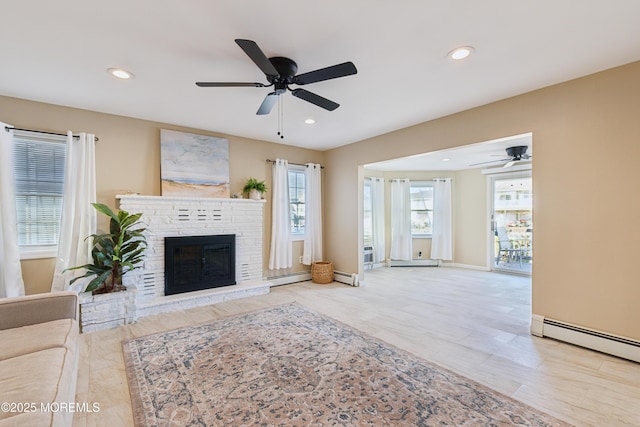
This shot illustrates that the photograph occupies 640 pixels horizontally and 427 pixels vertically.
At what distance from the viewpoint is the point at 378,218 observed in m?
7.05

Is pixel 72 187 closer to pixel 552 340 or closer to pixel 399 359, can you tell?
pixel 399 359

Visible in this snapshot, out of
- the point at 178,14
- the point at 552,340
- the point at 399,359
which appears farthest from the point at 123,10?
the point at 552,340

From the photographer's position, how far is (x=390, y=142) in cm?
460

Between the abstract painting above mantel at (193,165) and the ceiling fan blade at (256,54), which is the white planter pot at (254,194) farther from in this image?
the ceiling fan blade at (256,54)

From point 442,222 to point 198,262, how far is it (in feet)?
18.8

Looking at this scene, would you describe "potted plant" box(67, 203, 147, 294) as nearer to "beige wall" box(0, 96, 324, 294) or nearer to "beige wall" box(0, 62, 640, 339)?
"beige wall" box(0, 96, 324, 294)

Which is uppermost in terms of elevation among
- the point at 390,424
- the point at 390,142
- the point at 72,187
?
the point at 390,142

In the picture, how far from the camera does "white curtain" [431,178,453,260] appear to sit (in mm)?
7145

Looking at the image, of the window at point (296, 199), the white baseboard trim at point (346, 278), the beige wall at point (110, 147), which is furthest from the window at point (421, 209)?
the beige wall at point (110, 147)

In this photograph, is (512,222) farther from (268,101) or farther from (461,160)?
(268,101)

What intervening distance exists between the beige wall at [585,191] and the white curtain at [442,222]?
3.96m

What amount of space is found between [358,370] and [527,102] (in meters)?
3.25

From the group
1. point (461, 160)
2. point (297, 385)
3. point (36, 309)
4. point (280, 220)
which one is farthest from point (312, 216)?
point (36, 309)

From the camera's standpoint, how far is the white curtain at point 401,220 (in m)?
7.17
